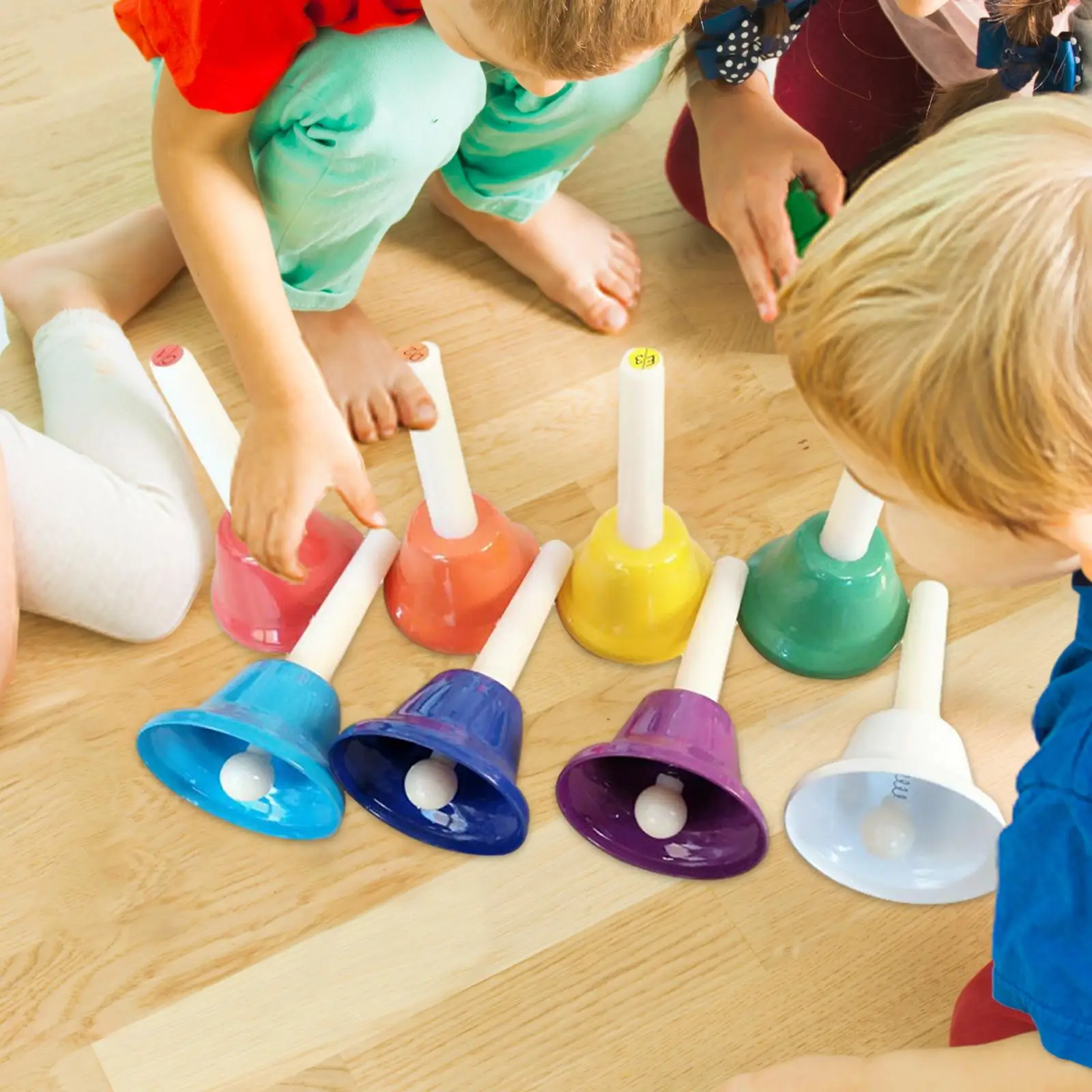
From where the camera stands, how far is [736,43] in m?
0.82

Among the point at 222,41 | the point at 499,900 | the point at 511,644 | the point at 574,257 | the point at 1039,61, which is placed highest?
the point at 222,41

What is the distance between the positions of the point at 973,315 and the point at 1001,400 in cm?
3

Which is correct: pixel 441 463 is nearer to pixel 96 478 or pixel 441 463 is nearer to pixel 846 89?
pixel 96 478

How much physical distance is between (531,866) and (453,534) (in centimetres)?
22

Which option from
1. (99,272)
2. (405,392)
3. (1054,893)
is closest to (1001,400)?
(1054,893)

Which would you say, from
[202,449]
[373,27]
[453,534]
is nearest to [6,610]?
[202,449]

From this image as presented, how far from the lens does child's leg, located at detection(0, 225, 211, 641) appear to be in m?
0.78

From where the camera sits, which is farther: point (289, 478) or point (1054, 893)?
point (289, 478)

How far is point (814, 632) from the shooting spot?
2.49 feet

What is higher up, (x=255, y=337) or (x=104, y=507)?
(x=255, y=337)

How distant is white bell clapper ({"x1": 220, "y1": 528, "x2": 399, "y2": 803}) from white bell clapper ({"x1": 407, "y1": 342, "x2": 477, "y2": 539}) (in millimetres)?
54

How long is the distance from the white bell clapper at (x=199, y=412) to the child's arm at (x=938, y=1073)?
448 millimetres

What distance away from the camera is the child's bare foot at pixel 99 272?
93cm

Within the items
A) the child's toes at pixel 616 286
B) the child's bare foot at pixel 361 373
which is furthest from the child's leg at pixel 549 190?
the child's bare foot at pixel 361 373
